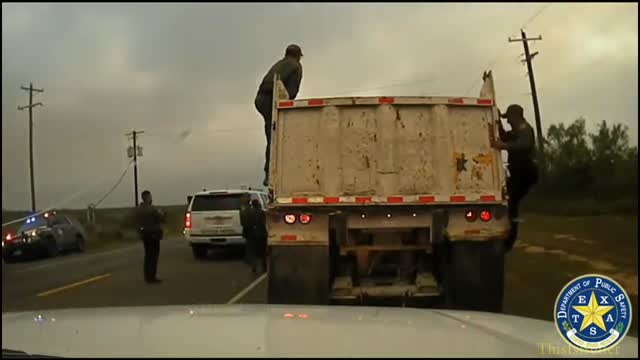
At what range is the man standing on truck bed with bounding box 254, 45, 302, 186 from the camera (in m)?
10.3

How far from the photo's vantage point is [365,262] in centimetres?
915

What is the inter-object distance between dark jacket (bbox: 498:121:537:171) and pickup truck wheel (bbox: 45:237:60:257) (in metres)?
16.9

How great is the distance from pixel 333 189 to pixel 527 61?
1147 inches

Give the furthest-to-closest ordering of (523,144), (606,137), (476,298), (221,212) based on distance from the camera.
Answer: (606,137), (221,212), (523,144), (476,298)

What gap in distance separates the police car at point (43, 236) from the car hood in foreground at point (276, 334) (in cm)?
1816

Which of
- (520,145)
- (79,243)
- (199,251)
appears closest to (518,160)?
(520,145)

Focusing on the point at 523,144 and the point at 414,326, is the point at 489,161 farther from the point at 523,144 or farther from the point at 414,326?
the point at 414,326

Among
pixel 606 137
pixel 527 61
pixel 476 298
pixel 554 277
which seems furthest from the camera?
pixel 606 137

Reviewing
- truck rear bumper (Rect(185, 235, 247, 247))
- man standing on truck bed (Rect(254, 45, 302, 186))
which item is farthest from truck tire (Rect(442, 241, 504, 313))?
truck rear bumper (Rect(185, 235, 247, 247))

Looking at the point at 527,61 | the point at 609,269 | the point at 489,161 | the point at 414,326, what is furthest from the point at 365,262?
the point at 527,61

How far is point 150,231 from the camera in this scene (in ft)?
43.2

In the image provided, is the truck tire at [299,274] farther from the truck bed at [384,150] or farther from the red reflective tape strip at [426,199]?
the red reflective tape strip at [426,199]

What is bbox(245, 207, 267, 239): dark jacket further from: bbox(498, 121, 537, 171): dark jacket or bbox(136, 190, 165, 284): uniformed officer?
bbox(498, 121, 537, 171): dark jacket

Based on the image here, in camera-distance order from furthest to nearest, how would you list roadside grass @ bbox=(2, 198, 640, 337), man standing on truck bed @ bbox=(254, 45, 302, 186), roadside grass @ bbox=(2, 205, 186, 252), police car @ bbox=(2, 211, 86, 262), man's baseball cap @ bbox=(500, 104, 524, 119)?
police car @ bbox=(2, 211, 86, 262) < roadside grass @ bbox=(2, 205, 186, 252) < roadside grass @ bbox=(2, 198, 640, 337) < man standing on truck bed @ bbox=(254, 45, 302, 186) < man's baseball cap @ bbox=(500, 104, 524, 119)
